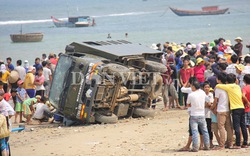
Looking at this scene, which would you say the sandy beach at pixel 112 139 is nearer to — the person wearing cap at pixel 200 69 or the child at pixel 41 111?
the child at pixel 41 111

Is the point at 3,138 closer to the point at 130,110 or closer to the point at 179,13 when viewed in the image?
the point at 130,110

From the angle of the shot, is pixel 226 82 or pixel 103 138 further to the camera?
pixel 103 138

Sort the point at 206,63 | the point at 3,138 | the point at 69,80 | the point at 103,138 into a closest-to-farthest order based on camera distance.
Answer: the point at 3,138
the point at 103,138
the point at 69,80
the point at 206,63

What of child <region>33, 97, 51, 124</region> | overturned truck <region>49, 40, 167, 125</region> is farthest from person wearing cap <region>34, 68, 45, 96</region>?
overturned truck <region>49, 40, 167, 125</region>

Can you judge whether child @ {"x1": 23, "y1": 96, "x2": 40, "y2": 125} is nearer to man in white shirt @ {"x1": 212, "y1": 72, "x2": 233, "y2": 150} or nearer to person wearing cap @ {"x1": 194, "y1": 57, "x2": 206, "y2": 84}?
person wearing cap @ {"x1": 194, "y1": 57, "x2": 206, "y2": 84}

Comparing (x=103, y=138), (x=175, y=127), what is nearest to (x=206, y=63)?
(x=175, y=127)

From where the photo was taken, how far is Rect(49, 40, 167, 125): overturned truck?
639 inches

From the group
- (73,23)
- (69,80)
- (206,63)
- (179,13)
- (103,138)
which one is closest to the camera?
(103,138)

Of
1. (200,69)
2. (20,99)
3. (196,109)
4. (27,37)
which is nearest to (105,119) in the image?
(20,99)

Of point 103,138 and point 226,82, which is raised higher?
point 226,82

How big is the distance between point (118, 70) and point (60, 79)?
64.2 inches

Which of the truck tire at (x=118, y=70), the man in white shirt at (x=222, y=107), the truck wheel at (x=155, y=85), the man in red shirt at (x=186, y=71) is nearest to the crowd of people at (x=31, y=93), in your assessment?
the truck tire at (x=118, y=70)

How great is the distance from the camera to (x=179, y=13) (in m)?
108

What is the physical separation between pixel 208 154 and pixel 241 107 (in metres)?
1.07
